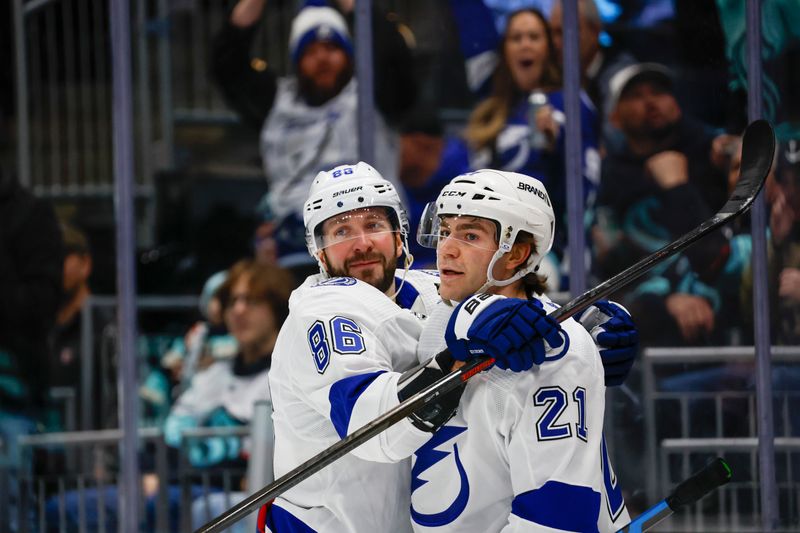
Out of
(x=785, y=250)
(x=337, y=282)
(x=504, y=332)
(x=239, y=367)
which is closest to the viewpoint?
(x=504, y=332)

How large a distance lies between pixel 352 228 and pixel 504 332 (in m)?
0.53

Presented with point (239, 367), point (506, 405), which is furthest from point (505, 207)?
point (239, 367)

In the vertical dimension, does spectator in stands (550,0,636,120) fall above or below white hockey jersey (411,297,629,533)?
above

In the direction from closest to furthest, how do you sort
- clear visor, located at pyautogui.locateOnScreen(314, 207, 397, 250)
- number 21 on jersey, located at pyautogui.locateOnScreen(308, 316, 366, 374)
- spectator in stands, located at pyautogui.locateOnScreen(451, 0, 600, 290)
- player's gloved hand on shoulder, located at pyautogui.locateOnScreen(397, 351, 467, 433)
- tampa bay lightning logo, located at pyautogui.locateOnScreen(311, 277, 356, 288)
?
player's gloved hand on shoulder, located at pyautogui.locateOnScreen(397, 351, 467, 433)
number 21 on jersey, located at pyautogui.locateOnScreen(308, 316, 366, 374)
tampa bay lightning logo, located at pyautogui.locateOnScreen(311, 277, 356, 288)
clear visor, located at pyautogui.locateOnScreen(314, 207, 397, 250)
spectator in stands, located at pyautogui.locateOnScreen(451, 0, 600, 290)

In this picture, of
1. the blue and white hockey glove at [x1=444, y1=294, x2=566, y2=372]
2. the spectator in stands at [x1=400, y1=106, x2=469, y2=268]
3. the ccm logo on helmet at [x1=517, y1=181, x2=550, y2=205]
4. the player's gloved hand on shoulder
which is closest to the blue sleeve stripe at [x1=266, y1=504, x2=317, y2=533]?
the player's gloved hand on shoulder

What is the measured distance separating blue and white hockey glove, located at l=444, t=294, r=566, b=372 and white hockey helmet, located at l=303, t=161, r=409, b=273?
44cm

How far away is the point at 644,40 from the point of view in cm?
369

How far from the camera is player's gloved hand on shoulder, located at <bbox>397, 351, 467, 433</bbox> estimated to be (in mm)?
2033

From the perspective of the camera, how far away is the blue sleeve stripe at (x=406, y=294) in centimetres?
249

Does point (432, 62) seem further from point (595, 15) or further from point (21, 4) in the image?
point (21, 4)

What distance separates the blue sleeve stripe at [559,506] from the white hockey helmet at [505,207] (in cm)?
35

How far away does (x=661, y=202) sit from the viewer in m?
3.62

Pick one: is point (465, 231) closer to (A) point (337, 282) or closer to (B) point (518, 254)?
(B) point (518, 254)

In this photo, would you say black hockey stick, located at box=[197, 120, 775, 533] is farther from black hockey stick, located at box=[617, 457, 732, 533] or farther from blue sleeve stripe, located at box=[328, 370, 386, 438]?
black hockey stick, located at box=[617, 457, 732, 533]
